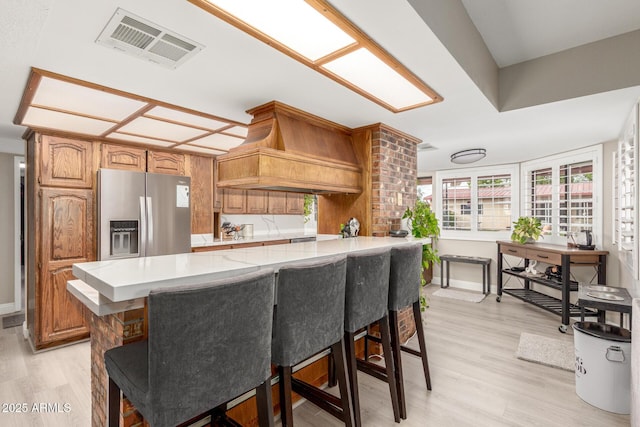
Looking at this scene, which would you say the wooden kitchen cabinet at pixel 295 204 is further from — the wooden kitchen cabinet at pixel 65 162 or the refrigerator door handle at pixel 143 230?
the wooden kitchen cabinet at pixel 65 162

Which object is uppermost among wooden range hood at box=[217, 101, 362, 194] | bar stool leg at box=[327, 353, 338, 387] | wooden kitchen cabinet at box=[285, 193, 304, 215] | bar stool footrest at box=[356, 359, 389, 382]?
wooden range hood at box=[217, 101, 362, 194]

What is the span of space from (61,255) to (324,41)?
3508 millimetres

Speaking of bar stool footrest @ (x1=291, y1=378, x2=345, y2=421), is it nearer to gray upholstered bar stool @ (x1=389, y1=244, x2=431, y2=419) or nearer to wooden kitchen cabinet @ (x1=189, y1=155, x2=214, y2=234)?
gray upholstered bar stool @ (x1=389, y1=244, x2=431, y2=419)

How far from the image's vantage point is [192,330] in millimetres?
1033

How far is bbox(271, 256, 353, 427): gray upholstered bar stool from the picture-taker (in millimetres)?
1418

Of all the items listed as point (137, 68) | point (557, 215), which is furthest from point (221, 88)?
point (557, 215)

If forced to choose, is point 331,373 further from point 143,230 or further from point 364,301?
point 143,230

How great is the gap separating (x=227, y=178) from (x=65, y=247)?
210cm

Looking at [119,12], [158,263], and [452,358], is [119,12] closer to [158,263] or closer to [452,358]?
[158,263]

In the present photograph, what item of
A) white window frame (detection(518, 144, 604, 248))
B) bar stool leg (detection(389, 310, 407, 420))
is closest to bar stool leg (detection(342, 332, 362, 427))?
bar stool leg (detection(389, 310, 407, 420))

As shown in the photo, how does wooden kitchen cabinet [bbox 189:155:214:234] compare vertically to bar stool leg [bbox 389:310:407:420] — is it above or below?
above

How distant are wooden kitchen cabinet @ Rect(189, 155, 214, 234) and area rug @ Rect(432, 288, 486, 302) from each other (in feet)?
12.6

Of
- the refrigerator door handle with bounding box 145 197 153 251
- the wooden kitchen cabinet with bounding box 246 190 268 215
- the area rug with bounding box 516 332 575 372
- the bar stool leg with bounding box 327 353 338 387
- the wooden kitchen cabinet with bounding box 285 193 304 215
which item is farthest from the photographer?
the wooden kitchen cabinet with bounding box 285 193 304 215

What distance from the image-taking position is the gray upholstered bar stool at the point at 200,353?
1.00 m
